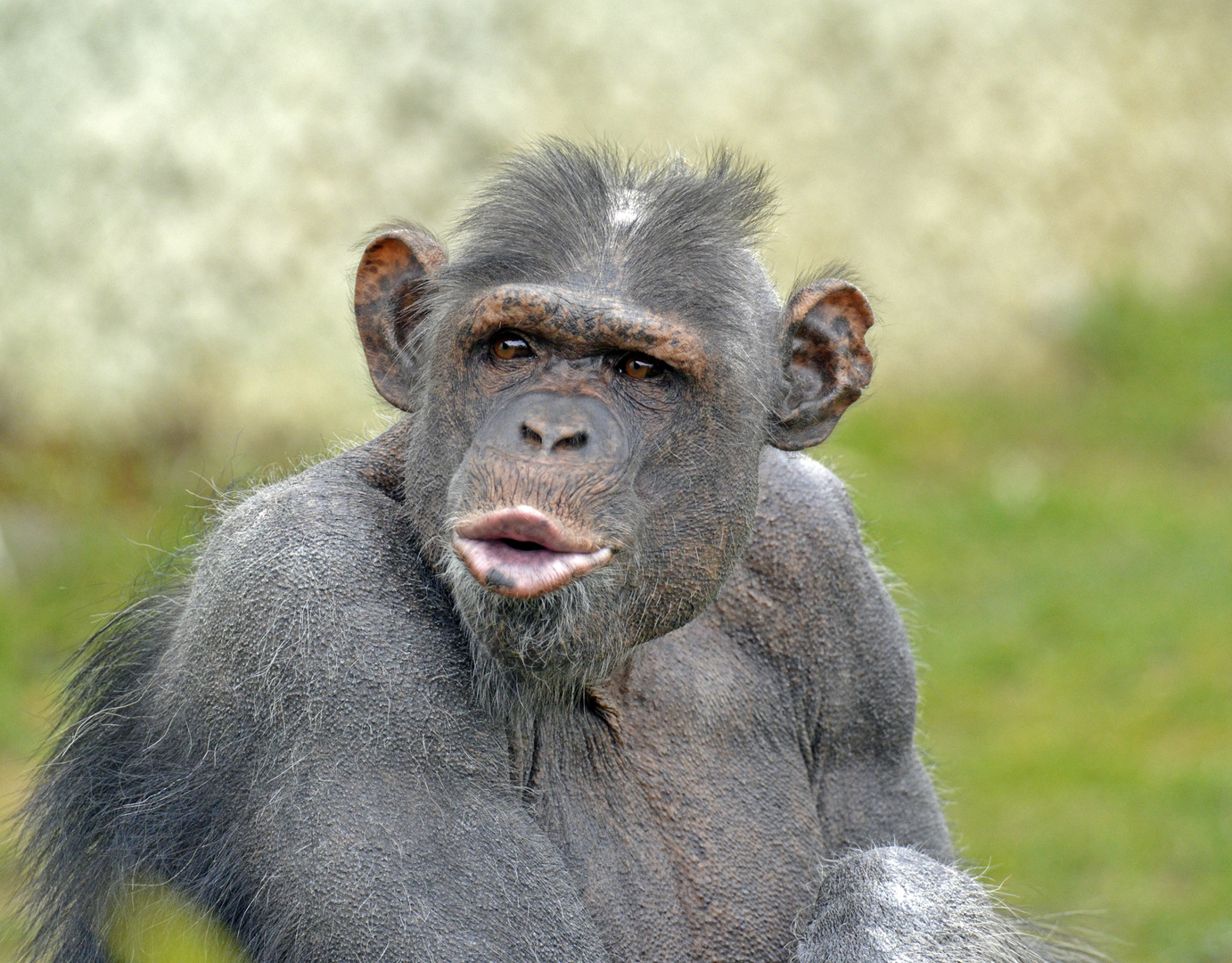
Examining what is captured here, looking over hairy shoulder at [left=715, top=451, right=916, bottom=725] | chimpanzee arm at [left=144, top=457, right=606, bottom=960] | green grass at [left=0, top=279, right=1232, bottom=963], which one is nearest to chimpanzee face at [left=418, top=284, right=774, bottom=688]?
chimpanzee arm at [left=144, top=457, right=606, bottom=960]

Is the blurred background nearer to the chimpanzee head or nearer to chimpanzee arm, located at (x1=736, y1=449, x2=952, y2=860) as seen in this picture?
chimpanzee arm, located at (x1=736, y1=449, x2=952, y2=860)

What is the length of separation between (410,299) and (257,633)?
108 centimetres

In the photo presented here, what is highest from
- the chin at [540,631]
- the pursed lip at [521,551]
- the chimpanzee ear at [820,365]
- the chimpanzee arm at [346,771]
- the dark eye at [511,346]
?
the chimpanzee ear at [820,365]

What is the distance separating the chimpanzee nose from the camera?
3668 millimetres

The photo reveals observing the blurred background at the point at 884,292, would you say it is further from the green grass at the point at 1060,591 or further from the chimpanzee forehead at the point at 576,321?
the chimpanzee forehead at the point at 576,321

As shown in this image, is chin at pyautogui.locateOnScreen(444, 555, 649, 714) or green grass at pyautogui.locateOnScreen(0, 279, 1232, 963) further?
green grass at pyautogui.locateOnScreen(0, 279, 1232, 963)

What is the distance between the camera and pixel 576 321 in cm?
385

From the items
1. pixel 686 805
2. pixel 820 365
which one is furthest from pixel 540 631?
pixel 820 365

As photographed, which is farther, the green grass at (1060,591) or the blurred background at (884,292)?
the blurred background at (884,292)

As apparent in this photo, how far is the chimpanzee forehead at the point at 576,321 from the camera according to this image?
3852mm

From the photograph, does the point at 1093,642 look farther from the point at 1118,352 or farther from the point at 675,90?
the point at 675,90

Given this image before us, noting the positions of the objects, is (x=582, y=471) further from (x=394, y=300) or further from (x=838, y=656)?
(x=838, y=656)

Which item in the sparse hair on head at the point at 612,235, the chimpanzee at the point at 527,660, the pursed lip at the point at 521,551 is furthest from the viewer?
the sparse hair on head at the point at 612,235

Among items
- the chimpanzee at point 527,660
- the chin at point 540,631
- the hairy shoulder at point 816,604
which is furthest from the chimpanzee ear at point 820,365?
the chin at point 540,631
